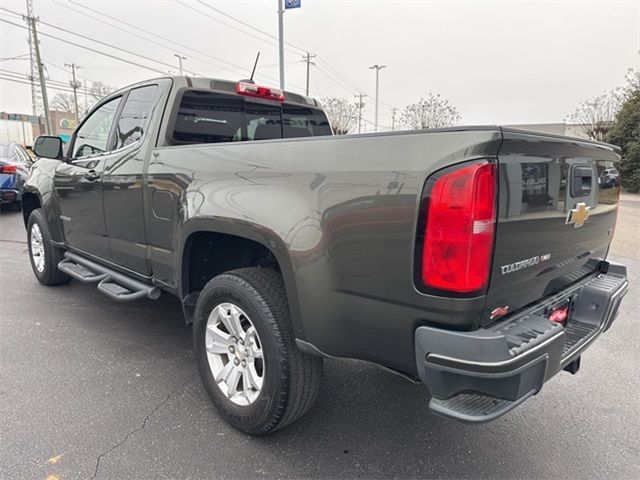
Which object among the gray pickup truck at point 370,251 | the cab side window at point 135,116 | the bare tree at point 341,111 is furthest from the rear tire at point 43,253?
the bare tree at point 341,111

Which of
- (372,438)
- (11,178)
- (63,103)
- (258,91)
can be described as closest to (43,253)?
(258,91)

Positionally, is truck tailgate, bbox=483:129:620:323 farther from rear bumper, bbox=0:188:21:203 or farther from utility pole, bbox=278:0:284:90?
utility pole, bbox=278:0:284:90

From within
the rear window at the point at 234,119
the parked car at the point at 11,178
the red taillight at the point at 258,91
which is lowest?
the parked car at the point at 11,178

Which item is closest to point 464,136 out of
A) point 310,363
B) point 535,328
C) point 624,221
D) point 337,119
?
point 535,328

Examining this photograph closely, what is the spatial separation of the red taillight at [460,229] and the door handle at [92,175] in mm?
2942

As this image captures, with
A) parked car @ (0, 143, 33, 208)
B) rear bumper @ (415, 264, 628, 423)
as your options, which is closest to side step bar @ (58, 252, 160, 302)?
rear bumper @ (415, 264, 628, 423)

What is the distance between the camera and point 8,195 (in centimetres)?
973

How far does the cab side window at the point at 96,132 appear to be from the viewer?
3863 mm

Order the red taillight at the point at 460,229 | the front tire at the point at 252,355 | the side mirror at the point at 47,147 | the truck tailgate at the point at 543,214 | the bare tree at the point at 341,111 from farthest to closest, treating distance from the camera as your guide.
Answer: the bare tree at the point at 341,111, the side mirror at the point at 47,147, the front tire at the point at 252,355, the truck tailgate at the point at 543,214, the red taillight at the point at 460,229

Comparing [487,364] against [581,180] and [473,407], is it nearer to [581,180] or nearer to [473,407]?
[473,407]

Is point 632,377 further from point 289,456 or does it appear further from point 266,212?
point 266,212

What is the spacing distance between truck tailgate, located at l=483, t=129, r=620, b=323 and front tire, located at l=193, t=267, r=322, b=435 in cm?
95

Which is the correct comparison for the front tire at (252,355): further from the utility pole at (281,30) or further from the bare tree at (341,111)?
the bare tree at (341,111)

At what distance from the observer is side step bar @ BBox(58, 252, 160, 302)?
10.7 feet
